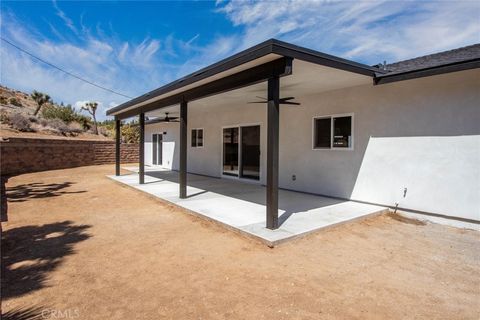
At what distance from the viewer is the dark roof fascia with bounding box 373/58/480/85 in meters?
4.17

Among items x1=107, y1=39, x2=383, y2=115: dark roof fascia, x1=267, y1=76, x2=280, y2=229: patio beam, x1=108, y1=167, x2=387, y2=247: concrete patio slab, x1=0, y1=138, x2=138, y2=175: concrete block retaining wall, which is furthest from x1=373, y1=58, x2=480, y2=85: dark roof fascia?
x1=0, y1=138, x2=138, y2=175: concrete block retaining wall

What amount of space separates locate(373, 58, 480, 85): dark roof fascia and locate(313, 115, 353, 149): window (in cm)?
122

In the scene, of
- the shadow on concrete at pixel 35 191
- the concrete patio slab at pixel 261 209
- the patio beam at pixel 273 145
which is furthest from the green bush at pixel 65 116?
the patio beam at pixel 273 145

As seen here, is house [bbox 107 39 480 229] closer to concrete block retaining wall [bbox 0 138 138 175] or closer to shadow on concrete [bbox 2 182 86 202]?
shadow on concrete [bbox 2 182 86 202]

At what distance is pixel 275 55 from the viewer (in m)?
3.80

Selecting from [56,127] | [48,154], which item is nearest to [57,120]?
[56,127]

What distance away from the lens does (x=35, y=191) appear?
8430 millimetres

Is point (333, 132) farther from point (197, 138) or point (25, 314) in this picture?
point (197, 138)

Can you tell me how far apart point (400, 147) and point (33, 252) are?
665 centimetres

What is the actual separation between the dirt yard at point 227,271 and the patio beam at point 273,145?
56 centimetres

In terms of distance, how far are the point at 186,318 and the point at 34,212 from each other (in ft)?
17.8

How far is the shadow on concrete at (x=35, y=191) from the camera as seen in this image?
7.53m

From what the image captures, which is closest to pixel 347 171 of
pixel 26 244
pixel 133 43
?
pixel 26 244
